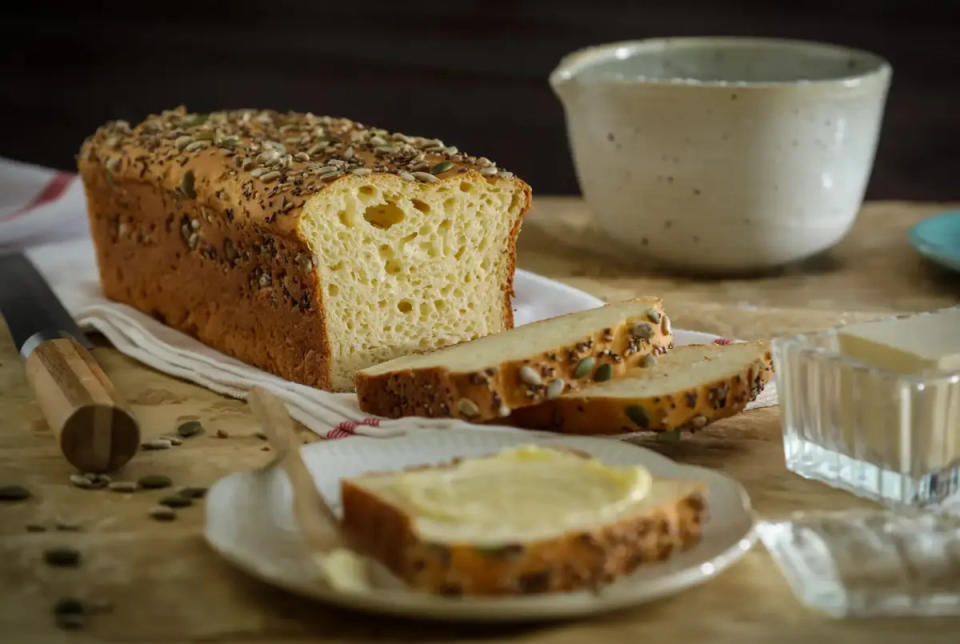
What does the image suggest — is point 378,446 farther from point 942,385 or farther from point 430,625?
point 942,385

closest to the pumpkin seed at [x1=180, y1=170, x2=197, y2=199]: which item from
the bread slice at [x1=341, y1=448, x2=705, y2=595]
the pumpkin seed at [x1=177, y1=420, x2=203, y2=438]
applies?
the pumpkin seed at [x1=177, y1=420, x2=203, y2=438]

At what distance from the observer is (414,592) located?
159cm

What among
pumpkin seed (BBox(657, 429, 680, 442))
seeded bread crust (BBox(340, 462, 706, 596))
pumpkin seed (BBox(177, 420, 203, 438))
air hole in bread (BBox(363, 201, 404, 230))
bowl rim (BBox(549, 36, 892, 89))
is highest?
bowl rim (BBox(549, 36, 892, 89))

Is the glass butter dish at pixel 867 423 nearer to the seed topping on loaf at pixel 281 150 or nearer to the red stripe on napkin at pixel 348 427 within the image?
the red stripe on napkin at pixel 348 427

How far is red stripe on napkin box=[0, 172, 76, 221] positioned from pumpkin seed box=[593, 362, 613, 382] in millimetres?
2172

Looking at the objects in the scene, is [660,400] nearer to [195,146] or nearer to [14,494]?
[14,494]

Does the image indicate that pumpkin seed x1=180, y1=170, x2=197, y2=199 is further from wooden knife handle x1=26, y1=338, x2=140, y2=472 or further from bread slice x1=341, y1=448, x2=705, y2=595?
bread slice x1=341, y1=448, x2=705, y2=595

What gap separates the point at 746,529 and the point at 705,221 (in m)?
1.70

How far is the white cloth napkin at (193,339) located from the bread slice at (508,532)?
18.9 inches

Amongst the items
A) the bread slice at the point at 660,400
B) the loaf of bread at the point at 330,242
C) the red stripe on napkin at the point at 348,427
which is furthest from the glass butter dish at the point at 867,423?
the loaf of bread at the point at 330,242

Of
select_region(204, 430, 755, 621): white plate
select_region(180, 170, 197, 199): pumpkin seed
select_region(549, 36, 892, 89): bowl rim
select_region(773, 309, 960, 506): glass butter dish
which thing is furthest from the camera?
select_region(549, 36, 892, 89): bowl rim

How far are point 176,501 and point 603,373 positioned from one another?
76 centimetres

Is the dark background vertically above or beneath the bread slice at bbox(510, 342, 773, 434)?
above

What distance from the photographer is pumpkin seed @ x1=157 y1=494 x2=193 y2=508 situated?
2023mm
